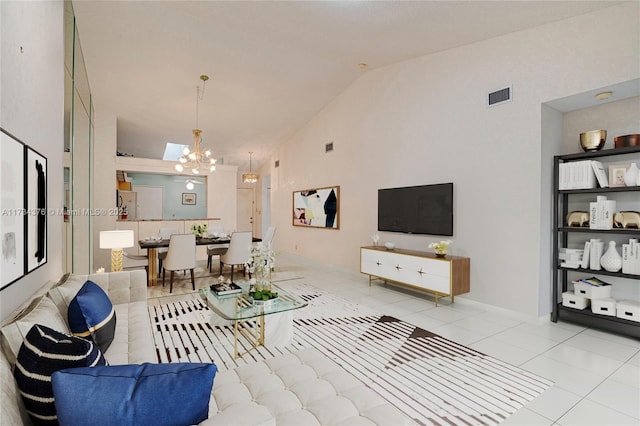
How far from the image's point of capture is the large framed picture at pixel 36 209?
173 centimetres

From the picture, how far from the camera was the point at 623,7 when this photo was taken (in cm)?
291

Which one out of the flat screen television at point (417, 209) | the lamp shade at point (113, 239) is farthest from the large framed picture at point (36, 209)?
the flat screen television at point (417, 209)

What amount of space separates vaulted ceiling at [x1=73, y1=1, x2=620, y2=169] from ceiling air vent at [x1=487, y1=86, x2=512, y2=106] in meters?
0.66

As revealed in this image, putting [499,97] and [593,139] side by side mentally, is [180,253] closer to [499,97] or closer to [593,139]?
[499,97]

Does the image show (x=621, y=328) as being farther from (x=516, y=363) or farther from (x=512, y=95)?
(x=512, y=95)

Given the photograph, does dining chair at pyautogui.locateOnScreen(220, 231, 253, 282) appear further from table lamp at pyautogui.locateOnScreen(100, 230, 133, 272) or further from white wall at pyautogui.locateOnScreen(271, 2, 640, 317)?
white wall at pyautogui.locateOnScreen(271, 2, 640, 317)

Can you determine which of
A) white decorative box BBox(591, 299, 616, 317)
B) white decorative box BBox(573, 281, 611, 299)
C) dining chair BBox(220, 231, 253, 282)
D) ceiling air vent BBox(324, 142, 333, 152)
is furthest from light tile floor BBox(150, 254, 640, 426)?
ceiling air vent BBox(324, 142, 333, 152)

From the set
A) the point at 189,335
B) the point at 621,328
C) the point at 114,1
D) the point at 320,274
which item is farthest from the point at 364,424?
the point at 320,274

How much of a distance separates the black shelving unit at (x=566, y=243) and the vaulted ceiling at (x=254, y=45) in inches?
57.5

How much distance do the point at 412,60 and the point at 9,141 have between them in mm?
4927

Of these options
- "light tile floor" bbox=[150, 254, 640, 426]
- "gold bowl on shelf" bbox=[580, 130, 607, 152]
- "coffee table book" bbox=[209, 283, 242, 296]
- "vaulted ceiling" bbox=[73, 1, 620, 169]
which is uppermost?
"vaulted ceiling" bbox=[73, 1, 620, 169]

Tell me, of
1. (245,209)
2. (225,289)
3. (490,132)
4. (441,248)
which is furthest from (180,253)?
(245,209)

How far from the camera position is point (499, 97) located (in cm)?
381

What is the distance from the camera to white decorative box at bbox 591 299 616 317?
3.15 metres
